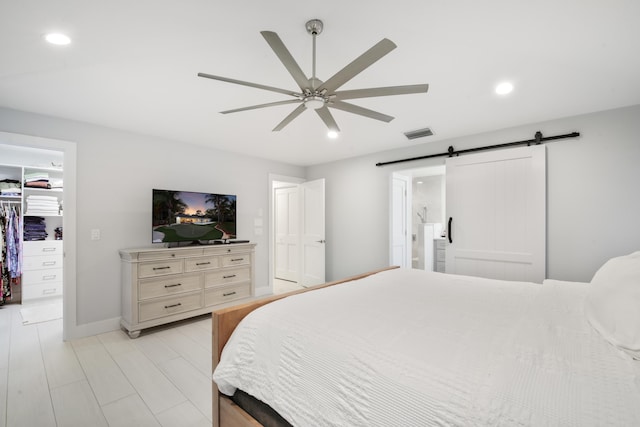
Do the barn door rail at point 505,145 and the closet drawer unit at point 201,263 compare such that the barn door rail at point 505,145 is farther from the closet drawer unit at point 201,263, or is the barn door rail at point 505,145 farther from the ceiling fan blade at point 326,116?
the closet drawer unit at point 201,263

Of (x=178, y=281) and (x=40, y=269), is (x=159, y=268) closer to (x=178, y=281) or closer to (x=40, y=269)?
(x=178, y=281)

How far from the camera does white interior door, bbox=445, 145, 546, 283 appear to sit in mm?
3109

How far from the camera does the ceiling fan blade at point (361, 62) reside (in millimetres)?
1288

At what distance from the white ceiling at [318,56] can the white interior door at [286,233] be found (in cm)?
267

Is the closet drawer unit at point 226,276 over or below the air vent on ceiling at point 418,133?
below

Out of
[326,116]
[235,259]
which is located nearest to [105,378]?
[235,259]

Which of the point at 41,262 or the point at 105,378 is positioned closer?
the point at 105,378

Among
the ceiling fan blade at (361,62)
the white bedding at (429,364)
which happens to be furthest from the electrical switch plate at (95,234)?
the ceiling fan blade at (361,62)

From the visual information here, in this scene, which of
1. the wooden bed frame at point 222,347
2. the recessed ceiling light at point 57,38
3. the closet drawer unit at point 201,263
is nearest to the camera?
the wooden bed frame at point 222,347

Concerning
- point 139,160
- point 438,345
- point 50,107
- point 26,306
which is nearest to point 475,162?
point 438,345

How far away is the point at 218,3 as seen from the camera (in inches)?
56.6

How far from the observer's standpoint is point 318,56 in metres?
1.89

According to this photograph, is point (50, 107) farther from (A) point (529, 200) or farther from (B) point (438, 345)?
(A) point (529, 200)

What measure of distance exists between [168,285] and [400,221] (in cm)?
345
